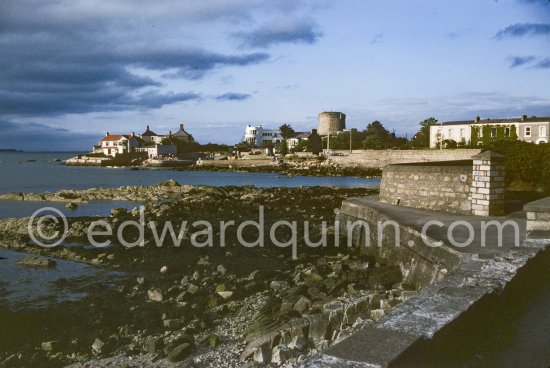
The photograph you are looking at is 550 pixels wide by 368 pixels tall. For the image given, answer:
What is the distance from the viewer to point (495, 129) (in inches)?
2800

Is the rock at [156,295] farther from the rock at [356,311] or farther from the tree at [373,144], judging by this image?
the tree at [373,144]

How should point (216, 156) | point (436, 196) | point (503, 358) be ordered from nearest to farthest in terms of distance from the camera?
point (503, 358) < point (436, 196) < point (216, 156)

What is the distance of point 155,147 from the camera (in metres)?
124

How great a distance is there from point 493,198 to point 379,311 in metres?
6.96

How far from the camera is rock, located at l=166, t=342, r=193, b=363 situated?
7.33 m

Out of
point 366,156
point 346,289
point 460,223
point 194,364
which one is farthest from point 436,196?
point 366,156

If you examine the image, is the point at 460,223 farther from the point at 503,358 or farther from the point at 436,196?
the point at 503,358

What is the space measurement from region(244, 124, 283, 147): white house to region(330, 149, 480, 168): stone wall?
58918mm

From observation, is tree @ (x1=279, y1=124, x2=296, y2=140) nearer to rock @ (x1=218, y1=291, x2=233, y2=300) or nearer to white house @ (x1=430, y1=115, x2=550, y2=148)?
white house @ (x1=430, y1=115, x2=550, y2=148)

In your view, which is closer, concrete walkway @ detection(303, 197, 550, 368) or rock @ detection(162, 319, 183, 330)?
concrete walkway @ detection(303, 197, 550, 368)

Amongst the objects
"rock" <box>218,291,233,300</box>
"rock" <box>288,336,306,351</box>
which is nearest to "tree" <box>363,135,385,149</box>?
"rock" <box>218,291,233,300</box>

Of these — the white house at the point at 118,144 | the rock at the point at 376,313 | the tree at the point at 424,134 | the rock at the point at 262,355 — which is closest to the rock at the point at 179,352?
the rock at the point at 262,355

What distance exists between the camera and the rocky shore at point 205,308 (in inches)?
296

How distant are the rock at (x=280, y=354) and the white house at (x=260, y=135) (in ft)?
456
